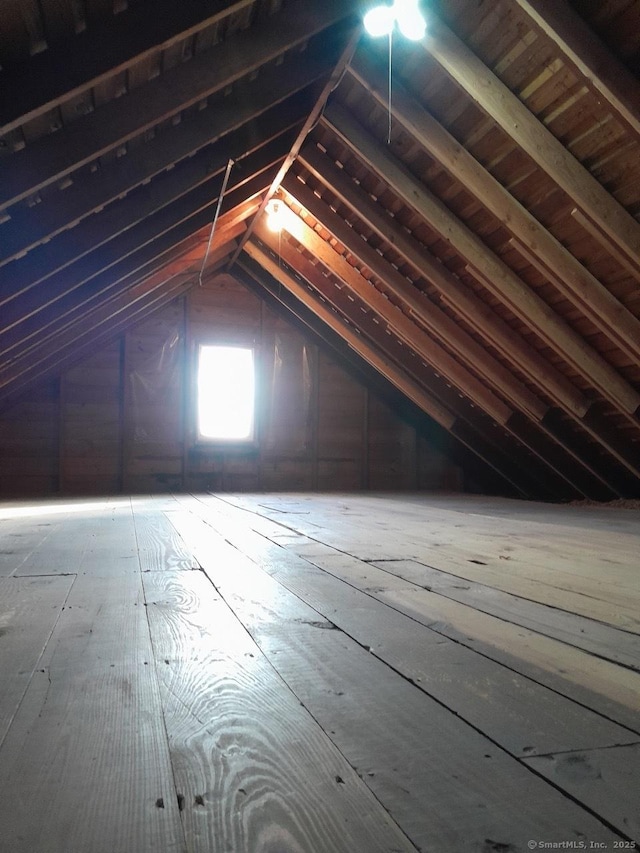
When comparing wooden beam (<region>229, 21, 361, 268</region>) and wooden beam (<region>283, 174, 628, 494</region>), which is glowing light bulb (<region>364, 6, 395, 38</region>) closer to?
wooden beam (<region>229, 21, 361, 268</region>)

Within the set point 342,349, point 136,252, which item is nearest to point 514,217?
point 136,252

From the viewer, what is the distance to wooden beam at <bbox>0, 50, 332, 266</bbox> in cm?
246

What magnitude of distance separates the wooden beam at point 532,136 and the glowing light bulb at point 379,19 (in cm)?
36

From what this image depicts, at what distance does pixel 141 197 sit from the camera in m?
3.09

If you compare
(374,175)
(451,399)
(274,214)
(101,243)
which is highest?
(274,214)

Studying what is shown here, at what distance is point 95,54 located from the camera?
69.4 inches

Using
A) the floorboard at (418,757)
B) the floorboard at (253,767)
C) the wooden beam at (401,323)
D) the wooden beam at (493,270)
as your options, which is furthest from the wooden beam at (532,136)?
the floorboard at (253,767)

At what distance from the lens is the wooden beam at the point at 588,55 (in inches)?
96.0

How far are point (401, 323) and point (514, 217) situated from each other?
6.06 feet

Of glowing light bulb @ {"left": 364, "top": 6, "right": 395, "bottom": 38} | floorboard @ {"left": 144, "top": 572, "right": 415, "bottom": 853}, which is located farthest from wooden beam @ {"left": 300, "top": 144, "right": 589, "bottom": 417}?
floorboard @ {"left": 144, "top": 572, "right": 415, "bottom": 853}

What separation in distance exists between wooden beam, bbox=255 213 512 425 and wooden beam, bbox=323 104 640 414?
125 centimetres

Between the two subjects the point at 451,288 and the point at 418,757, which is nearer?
the point at 418,757

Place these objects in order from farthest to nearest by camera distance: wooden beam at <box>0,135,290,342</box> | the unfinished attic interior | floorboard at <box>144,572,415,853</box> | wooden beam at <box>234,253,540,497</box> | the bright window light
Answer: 1. the bright window light
2. wooden beam at <box>234,253,540,497</box>
3. wooden beam at <box>0,135,290,342</box>
4. the unfinished attic interior
5. floorboard at <box>144,572,415,853</box>

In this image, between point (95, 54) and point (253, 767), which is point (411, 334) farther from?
point (253, 767)
